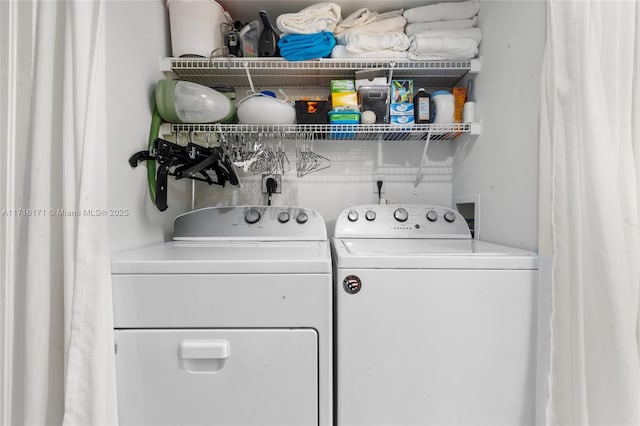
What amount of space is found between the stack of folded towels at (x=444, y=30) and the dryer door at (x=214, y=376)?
51.3 inches

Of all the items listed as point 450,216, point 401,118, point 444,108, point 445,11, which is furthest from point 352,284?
point 445,11

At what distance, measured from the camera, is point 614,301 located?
0.73 metres

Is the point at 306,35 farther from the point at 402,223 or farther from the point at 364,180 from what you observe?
the point at 402,223

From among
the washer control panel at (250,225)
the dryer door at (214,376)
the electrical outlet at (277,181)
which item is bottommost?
the dryer door at (214,376)

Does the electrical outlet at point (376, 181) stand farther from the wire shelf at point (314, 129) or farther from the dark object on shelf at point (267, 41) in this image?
the dark object on shelf at point (267, 41)

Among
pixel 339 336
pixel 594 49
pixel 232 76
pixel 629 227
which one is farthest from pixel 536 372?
pixel 232 76

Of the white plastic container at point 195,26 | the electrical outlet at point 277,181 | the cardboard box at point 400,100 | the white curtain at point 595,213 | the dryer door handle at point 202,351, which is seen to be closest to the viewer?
the white curtain at point 595,213

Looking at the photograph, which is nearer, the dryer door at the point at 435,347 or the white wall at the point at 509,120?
the dryer door at the point at 435,347

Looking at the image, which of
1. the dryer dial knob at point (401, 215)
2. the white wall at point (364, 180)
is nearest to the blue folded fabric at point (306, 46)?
the white wall at point (364, 180)

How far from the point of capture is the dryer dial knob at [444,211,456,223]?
4.67 ft

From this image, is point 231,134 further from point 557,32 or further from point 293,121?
point 557,32

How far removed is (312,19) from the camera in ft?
4.47

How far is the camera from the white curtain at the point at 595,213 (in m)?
0.72

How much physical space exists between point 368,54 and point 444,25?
0.40m
